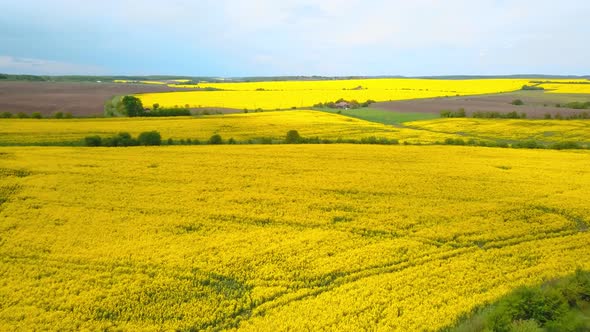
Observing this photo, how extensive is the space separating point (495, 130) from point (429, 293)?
4430 cm

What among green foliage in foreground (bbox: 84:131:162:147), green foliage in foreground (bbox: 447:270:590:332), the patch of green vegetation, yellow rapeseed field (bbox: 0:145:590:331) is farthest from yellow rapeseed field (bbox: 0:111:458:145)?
green foliage in foreground (bbox: 447:270:590:332)

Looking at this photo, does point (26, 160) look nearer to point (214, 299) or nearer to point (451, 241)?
point (214, 299)

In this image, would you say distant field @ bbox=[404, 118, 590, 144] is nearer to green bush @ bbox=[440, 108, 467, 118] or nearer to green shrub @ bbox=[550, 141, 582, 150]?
green bush @ bbox=[440, 108, 467, 118]

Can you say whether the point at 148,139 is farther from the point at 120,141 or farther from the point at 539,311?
the point at 539,311

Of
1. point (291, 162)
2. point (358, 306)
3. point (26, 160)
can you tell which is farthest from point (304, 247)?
point (26, 160)

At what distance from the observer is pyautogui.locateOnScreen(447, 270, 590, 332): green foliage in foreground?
11.5 m

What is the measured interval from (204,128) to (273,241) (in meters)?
33.0

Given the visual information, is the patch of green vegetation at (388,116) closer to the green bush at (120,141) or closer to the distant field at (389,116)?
the distant field at (389,116)

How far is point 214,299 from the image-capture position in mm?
13586

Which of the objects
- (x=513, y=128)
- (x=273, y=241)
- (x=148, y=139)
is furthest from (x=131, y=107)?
(x=513, y=128)

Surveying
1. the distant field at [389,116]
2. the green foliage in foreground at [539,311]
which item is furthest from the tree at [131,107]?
the green foliage in foreground at [539,311]

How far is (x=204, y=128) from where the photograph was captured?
48.6 meters

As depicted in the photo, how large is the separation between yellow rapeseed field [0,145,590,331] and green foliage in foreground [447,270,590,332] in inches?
30.8

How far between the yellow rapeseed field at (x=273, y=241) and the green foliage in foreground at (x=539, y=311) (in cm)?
78
